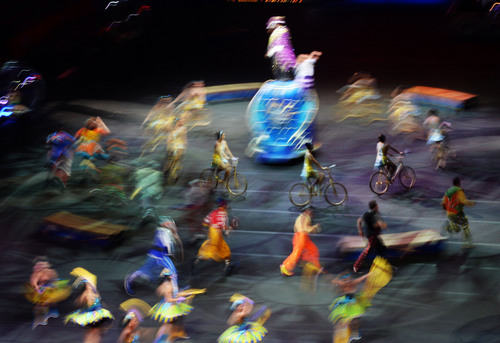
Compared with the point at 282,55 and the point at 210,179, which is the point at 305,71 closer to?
the point at 282,55

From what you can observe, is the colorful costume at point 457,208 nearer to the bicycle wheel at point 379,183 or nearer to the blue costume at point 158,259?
the bicycle wheel at point 379,183

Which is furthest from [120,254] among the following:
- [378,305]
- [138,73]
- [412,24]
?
[412,24]

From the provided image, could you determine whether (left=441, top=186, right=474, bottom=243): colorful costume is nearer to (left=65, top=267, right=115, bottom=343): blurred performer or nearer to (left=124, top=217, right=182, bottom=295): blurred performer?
(left=124, top=217, right=182, bottom=295): blurred performer

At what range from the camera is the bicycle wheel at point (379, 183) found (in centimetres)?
1736

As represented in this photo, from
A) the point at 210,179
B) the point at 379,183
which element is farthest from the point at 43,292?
the point at 379,183

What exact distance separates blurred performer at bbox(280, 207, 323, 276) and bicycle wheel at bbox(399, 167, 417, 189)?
13.6ft

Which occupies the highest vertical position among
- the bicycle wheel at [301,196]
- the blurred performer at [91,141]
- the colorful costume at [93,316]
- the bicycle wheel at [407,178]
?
the blurred performer at [91,141]

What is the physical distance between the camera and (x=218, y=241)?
14.3m

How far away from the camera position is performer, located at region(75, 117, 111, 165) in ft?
61.3

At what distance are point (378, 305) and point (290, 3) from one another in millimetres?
25528

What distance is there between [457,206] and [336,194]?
10.8 ft

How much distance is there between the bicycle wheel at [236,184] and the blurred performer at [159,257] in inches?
160

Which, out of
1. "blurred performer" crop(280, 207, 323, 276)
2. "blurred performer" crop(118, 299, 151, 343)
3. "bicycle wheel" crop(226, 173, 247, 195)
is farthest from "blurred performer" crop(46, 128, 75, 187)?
"blurred performer" crop(280, 207, 323, 276)

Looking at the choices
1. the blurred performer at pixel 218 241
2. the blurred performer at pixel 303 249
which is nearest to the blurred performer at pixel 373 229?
the blurred performer at pixel 303 249
